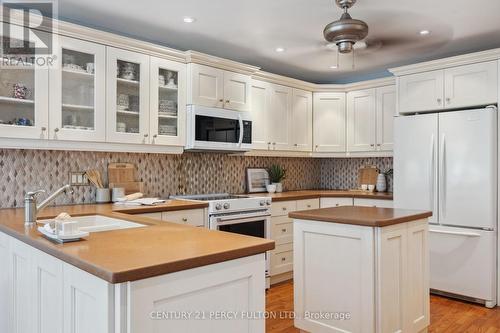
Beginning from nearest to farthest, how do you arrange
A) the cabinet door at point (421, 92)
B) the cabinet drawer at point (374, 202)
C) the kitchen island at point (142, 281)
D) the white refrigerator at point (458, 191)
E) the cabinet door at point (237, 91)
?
the kitchen island at point (142, 281), the white refrigerator at point (458, 191), the cabinet door at point (421, 92), the cabinet door at point (237, 91), the cabinet drawer at point (374, 202)

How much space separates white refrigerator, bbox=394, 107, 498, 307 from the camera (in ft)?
11.1

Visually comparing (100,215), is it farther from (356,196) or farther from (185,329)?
(356,196)

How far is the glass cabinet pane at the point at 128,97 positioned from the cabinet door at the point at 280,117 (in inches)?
65.8

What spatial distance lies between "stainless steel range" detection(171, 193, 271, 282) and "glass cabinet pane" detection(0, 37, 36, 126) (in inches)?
59.4

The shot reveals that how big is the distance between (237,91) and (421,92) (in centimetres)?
189

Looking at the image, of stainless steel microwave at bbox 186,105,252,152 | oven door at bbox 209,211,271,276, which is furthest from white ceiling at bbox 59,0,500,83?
oven door at bbox 209,211,271,276

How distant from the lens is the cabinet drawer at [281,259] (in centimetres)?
396

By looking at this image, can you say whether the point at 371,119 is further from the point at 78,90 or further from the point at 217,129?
the point at 78,90

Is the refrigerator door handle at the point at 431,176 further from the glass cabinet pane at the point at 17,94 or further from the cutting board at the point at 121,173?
the glass cabinet pane at the point at 17,94

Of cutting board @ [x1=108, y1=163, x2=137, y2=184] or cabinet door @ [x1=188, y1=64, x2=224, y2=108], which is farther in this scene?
cabinet door @ [x1=188, y1=64, x2=224, y2=108]

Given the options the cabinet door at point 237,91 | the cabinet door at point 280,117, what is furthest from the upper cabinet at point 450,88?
the cabinet door at point 237,91

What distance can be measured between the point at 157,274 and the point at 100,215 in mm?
1544

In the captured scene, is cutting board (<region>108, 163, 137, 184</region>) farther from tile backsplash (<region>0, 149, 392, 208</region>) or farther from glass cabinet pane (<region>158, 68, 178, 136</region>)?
glass cabinet pane (<region>158, 68, 178, 136</region>)

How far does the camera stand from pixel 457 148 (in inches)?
139
